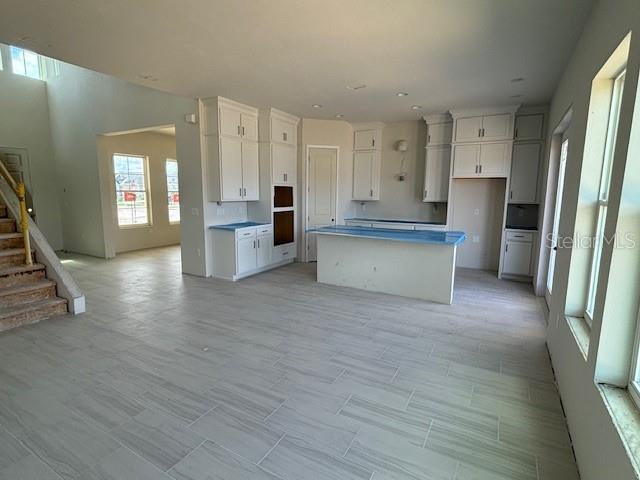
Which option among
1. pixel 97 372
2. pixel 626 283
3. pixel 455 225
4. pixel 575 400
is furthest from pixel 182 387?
pixel 455 225

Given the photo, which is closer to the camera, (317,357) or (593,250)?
(593,250)

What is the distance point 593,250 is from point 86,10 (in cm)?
→ 428

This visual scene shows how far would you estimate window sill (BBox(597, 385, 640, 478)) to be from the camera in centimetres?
114

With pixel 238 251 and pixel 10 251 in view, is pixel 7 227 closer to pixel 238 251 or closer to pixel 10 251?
pixel 10 251

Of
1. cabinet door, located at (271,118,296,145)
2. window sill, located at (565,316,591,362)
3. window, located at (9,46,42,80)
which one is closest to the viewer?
window sill, located at (565,316,591,362)

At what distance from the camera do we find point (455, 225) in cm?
627

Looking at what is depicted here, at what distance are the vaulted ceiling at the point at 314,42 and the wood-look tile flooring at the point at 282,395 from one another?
2.85 metres

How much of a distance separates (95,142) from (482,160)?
743 centimetres

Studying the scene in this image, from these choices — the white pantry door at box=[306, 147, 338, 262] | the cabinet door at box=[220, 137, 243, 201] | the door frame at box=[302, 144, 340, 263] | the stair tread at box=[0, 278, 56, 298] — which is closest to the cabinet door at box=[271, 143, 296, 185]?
the door frame at box=[302, 144, 340, 263]

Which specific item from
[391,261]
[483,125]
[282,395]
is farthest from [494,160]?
[282,395]

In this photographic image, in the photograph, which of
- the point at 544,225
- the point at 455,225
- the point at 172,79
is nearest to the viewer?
the point at 172,79

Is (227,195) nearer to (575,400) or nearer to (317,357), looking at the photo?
(317,357)

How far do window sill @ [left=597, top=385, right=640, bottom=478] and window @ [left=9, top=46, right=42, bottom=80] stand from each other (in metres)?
10.1

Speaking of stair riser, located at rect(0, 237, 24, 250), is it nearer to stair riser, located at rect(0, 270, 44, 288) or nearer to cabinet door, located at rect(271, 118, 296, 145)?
stair riser, located at rect(0, 270, 44, 288)
